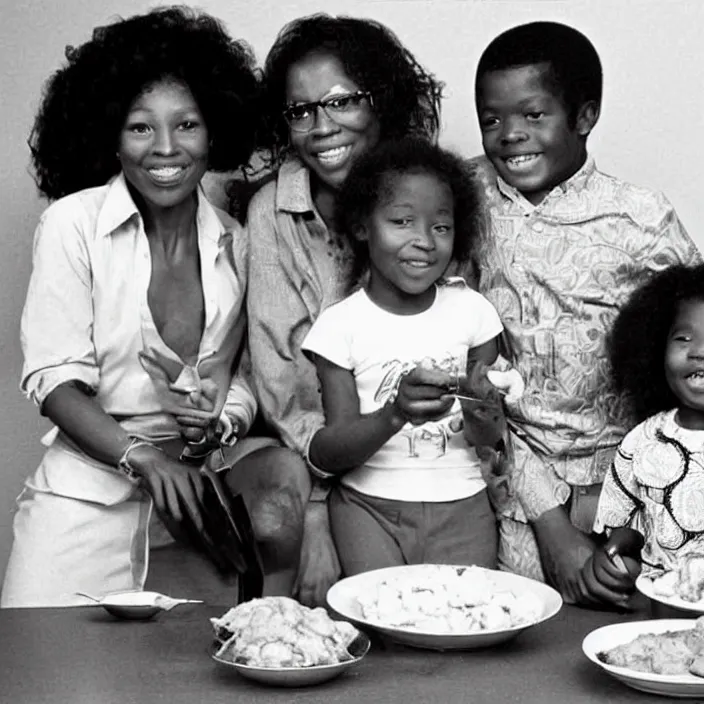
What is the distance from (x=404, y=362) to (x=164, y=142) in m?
0.68

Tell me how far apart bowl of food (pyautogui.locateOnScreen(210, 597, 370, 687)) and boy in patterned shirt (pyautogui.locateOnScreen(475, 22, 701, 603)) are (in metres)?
0.78

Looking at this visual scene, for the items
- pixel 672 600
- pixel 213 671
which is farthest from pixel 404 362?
pixel 213 671

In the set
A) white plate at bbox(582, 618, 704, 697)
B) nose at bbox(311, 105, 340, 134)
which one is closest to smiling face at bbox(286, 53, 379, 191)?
nose at bbox(311, 105, 340, 134)

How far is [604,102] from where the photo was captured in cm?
324

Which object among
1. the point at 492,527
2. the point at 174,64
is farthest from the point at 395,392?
the point at 174,64

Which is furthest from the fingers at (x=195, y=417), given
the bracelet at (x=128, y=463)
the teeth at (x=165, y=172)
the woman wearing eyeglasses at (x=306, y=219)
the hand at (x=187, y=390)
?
the teeth at (x=165, y=172)

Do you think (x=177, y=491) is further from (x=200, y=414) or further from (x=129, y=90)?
(x=129, y=90)

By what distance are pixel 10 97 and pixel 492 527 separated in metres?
1.70

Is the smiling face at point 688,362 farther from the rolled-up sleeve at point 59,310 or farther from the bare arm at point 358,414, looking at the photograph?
the rolled-up sleeve at point 59,310

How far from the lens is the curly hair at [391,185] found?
2.42 metres

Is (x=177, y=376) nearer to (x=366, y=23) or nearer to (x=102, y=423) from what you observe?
(x=102, y=423)

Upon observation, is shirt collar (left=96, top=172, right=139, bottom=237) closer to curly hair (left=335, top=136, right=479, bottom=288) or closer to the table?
curly hair (left=335, top=136, right=479, bottom=288)

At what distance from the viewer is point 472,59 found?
128 inches

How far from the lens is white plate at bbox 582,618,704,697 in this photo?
1.61m
